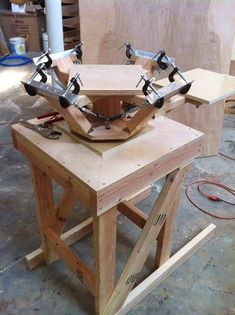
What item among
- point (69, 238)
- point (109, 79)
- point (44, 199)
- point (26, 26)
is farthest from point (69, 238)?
point (26, 26)

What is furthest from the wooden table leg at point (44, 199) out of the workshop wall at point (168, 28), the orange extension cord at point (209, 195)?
the workshop wall at point (168, 28)

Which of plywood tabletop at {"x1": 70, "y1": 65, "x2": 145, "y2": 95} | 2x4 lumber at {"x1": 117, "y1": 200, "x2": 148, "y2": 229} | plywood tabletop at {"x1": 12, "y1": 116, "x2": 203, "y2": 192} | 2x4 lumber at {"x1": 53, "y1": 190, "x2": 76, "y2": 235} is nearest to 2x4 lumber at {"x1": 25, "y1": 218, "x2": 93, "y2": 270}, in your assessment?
2x4 lumber at {"x1": 53, "y1": 190, "x2": 76, "y2": 235}

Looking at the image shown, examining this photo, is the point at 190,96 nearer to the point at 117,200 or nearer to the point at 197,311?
the point at 117,200

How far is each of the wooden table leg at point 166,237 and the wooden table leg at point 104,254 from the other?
0.33 meters

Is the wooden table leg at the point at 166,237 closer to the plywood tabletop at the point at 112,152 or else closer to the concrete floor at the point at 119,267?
the concrete floor at the point at 119,267

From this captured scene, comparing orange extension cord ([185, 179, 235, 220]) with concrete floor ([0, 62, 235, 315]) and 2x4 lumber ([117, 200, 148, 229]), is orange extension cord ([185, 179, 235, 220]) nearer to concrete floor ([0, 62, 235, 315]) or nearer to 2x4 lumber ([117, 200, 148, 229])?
concrete floor ([0, 62, 235, 315])

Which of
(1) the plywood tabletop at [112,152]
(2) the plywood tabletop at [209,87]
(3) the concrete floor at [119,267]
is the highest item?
(2) the plywood tabletop at [209,87]

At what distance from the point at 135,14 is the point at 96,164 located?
1.45 metres

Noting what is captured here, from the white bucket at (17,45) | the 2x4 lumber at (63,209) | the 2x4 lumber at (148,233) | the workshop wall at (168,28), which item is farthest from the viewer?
the white bucket at (17,45)

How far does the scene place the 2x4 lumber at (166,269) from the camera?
51.8 inches

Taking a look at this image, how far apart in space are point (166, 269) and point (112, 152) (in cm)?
73

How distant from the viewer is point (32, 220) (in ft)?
5.75

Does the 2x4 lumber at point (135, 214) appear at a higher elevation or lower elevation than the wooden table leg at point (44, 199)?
lower

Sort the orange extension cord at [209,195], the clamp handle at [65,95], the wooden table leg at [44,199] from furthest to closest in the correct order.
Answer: the orange extension cord at [209,195]
the wooden table leg at [44,199]
the clamp handle at [65,95]
